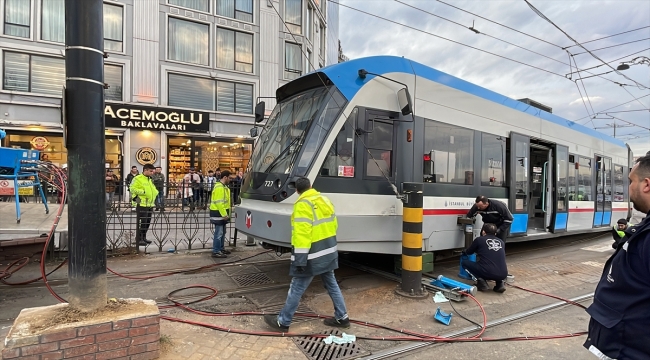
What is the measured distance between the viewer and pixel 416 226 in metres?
5.00

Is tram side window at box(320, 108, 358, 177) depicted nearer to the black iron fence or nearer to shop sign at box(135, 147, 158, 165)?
the black iron fence

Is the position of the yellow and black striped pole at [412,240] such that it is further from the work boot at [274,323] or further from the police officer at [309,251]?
the work boot at [274,323]

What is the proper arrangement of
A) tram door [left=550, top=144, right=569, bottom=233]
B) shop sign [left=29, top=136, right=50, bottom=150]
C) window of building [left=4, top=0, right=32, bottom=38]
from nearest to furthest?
tram door [left=550, top=144, right=569, bottom=233] < window of building [left=4, top=0, right=32, bottom=38] < shop sign [left=29, top=136, right=50, bottom=150]

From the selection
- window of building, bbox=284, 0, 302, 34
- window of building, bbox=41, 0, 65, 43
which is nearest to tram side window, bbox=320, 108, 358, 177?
window of building, bbox=41, 0, 65, 43

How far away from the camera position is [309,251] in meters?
3.83

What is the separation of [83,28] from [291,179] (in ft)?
8.45

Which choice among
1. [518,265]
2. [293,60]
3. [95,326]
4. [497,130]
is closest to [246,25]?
[293,60]

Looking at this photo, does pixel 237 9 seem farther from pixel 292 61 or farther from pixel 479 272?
pixel 479 272

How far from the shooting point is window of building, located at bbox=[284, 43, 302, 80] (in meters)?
21.0

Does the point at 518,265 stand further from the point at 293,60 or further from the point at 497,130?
the point at 293,60

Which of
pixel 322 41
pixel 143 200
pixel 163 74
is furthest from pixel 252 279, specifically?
pixel 322 41

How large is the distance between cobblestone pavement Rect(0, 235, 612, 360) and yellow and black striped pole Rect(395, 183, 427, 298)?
8.8 inches

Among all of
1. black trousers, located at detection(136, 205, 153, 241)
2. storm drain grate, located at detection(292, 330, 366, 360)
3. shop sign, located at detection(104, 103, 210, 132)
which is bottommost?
storm drain grate, located at detection(292, 330, 366, 360)

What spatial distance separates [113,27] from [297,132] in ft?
53.2
